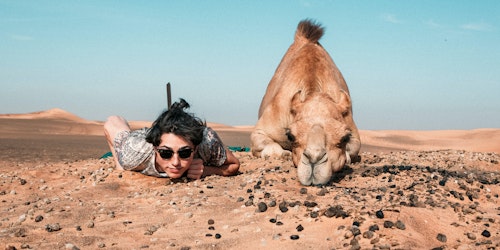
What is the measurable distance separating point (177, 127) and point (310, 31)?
689 centimetres

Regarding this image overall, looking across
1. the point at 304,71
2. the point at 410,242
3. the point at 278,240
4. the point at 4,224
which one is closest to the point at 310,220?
the point at 278,240

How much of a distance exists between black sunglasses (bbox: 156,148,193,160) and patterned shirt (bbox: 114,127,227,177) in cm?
54

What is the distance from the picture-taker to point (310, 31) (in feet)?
45.0

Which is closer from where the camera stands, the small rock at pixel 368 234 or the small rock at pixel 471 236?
the small rock at pixel 368 234

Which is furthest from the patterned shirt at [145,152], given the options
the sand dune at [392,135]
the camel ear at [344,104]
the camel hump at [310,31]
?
the sand dune at [392,135]

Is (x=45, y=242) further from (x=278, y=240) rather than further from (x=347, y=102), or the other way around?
(x=347, y=102)

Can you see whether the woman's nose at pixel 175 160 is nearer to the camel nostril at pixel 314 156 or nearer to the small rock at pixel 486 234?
the camel nostril at pixel 314 156

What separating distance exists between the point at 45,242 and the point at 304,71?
22.9 ft

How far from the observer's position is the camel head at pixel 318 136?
7461 mm

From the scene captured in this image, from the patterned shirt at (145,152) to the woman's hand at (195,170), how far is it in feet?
0.78

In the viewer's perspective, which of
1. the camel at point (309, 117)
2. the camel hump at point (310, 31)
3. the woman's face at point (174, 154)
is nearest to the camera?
the camel at point (309, 117)

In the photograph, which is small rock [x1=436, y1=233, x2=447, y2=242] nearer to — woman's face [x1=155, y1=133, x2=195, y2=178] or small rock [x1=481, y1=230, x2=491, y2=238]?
small rock [x1=481, y1=230, x2=491, y2=238]

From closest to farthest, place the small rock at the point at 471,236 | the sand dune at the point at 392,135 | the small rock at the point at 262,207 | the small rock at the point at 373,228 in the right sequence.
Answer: the small rock at the point at 373,228 < the small rock at the point at 471,236 < the small rock at the point at 262,207 < the sand dune at the point at 392,135

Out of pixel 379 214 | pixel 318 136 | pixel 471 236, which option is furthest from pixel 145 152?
pixel 471 236
